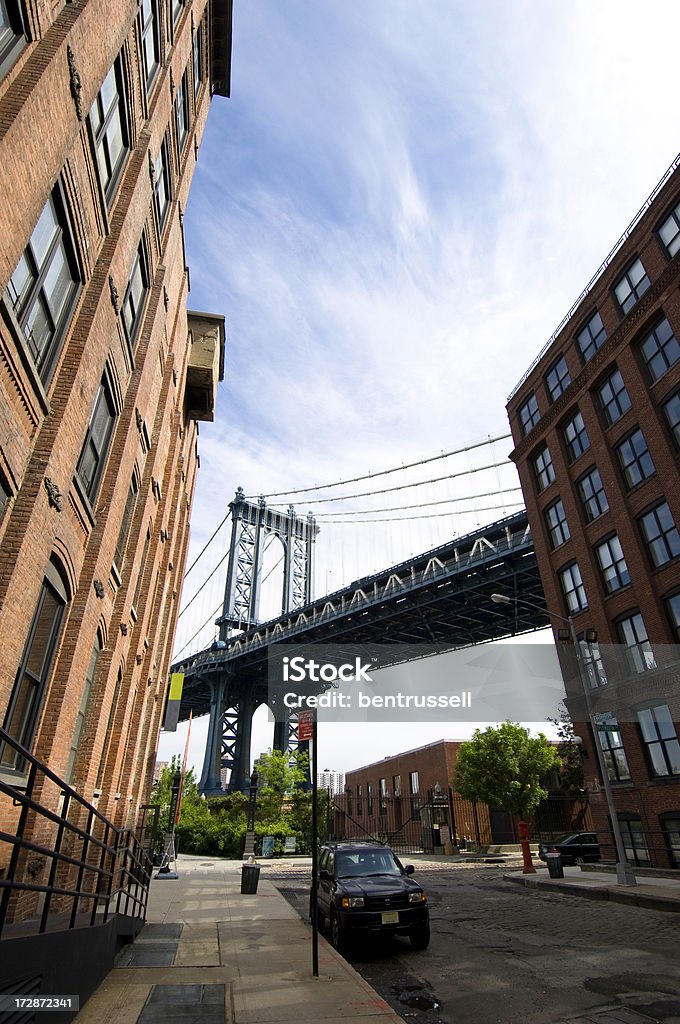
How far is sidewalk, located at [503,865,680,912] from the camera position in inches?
539

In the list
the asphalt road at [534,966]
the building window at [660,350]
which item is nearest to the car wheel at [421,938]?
the asphalt road at [534,966]

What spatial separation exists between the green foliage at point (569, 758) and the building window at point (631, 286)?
1834 centimetres

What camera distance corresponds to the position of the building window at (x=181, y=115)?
16.1 meters

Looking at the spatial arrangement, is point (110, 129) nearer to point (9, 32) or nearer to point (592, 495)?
point (9, 32)

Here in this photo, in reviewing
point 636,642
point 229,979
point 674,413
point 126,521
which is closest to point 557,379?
point 674,413

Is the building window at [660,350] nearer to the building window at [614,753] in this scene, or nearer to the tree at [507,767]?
the building window at [614,753]

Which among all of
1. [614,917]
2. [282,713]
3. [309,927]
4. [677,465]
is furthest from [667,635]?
[282,713]

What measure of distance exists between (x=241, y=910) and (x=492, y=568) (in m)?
32.3

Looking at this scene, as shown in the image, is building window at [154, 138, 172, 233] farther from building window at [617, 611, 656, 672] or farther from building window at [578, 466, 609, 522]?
building window at [617, 611, 656, 672]

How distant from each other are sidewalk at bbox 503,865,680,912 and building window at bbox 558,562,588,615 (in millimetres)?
10187

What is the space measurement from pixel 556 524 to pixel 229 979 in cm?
2529

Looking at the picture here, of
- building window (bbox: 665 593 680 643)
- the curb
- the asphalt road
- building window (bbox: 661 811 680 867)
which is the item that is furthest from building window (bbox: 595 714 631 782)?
the asphalt road

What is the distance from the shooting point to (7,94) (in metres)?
6.59

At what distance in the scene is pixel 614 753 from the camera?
23.0 m
